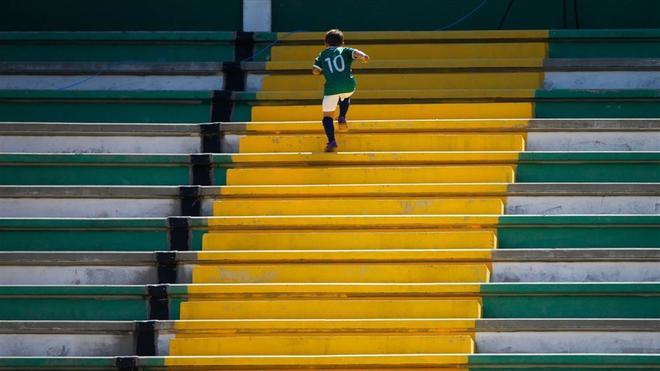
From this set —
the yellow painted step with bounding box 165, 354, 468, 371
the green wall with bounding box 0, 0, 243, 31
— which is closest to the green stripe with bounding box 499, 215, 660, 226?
the yellow painted step with bounding box 165, 354, 468, 371

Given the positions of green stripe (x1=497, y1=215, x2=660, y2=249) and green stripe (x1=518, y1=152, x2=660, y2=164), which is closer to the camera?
green stripe (x1=497, y1=215, x2=660, y2=249)

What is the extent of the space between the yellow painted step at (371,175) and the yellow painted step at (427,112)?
788mm

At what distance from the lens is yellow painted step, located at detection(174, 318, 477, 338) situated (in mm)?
9516

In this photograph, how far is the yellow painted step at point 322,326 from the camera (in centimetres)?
952

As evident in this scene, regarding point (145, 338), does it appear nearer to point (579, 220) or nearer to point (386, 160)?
point (386, 160)

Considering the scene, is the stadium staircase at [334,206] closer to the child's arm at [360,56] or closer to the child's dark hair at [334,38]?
the child's arm at [360,56]

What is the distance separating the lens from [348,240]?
10.2 meters

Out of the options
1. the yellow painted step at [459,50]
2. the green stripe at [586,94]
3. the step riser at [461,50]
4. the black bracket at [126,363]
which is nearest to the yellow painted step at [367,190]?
the green stripe at [586,94]

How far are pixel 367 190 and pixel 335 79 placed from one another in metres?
0.93

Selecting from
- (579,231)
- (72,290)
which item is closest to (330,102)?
(579,231)

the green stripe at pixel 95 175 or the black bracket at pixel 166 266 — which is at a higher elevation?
the green stripe at pixel 95 175

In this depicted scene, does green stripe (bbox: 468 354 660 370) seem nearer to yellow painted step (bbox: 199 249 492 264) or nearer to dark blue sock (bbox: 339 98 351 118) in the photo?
yellow painted step (bbox: 199 249 492 264)

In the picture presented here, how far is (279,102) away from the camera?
458 inches

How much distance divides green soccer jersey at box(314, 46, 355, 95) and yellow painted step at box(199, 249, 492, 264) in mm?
1441
